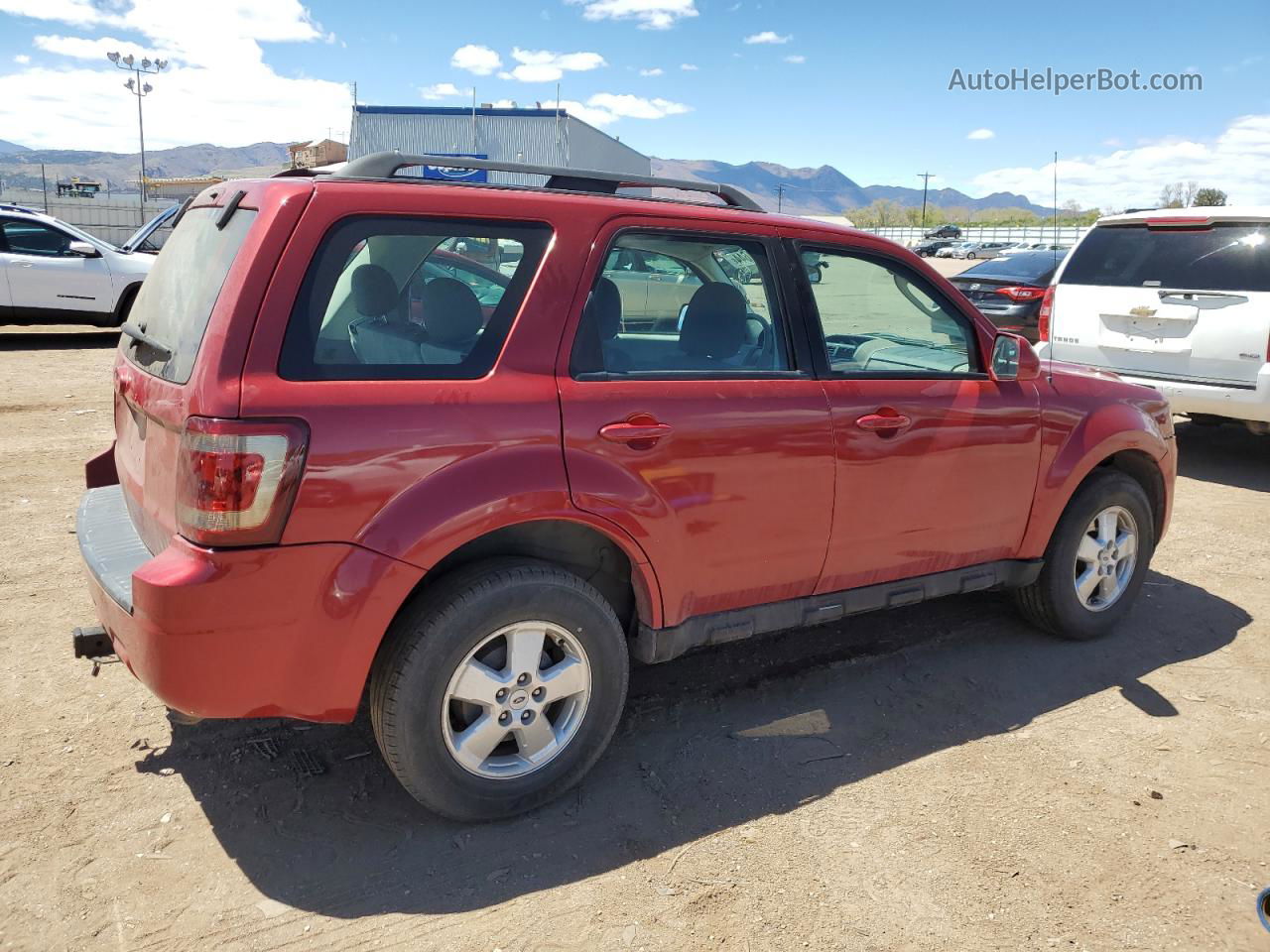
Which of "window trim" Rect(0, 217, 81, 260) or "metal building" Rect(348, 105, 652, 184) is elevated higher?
"metal building" Rect(348, 105, 652, 184)

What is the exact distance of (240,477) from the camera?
95.3 inches

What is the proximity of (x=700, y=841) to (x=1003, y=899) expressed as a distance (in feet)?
2.79

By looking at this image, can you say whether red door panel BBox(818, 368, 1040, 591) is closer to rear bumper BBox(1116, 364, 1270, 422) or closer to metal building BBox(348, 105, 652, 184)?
rear bumper BBox(1116, 364, 1270, 422)

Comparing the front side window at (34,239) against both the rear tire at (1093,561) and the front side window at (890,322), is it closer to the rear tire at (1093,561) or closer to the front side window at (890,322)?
the front side window at (890,322)

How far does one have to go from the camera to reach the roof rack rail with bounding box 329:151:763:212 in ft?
9.55

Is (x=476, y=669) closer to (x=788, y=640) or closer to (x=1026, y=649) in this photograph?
(x=788, y=640)

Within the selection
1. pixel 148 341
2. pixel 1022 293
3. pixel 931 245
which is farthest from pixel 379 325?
pixel 931 245

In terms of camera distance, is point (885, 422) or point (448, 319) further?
point (885, 422)

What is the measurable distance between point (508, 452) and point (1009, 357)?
2205 millimetres

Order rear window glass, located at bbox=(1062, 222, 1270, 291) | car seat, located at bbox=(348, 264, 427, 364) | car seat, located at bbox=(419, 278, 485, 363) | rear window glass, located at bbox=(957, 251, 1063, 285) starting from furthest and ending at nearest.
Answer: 1. rear window glass, located at bbox=(957, 251, 1063, 285)
2. rear window glass, located at bbox=(1062, 222, 1270, 291)
3. car seat, located at bbox=(419, 278, 485, 363)
4. car seat, located at bbox=(348, 264, 427, 364)

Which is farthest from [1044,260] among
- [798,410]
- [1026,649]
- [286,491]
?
[286,491]

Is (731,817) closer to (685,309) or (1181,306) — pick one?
(685,309)

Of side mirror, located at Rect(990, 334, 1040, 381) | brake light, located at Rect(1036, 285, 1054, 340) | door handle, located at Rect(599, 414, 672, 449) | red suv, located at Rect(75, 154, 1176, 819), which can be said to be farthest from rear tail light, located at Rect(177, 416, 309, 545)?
brake light, located at Rect(1036, 285, 1054, 340)

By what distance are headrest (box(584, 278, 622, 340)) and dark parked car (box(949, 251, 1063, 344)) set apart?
7.78 metres
